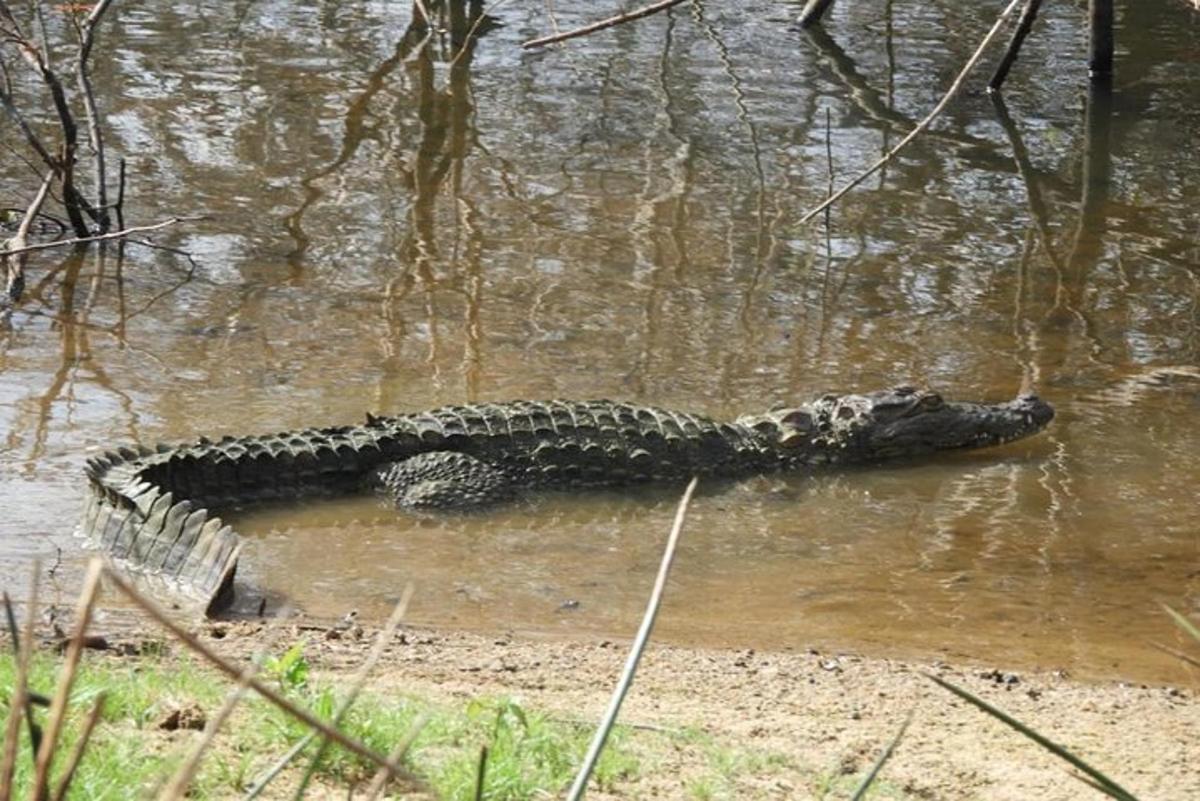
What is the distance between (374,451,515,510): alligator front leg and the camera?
639 cm

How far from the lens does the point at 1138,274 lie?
379 inches

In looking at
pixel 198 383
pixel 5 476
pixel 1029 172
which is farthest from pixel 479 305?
pixel 1029 172

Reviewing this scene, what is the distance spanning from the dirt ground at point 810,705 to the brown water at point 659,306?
13.3 inches

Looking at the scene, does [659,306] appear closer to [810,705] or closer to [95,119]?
[95,119]

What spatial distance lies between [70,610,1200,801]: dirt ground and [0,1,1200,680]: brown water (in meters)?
0.34

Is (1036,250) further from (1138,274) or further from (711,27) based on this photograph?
(711,27)

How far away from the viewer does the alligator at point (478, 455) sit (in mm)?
5531

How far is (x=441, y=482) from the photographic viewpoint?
6418 millimetres

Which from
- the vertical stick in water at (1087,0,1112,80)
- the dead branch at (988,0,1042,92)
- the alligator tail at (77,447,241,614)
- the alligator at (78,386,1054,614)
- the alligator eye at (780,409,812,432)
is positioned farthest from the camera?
the vertical stick in water at (1087,0,1112,80)

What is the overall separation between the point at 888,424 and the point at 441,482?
203 centimetres

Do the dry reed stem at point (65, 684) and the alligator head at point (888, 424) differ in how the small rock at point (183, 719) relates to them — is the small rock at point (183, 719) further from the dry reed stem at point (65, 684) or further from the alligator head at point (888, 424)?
the alligator head at point (888, 424)

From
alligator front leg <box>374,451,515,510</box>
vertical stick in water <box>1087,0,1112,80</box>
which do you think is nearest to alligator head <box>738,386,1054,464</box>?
alligator front leg <box>374,451,515,510</box>

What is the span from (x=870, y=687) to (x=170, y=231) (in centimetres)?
576

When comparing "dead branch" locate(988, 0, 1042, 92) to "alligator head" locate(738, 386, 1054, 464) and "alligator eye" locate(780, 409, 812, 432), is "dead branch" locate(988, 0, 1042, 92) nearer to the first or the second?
"alligator head" locate(738, 386, 1054, 464)
